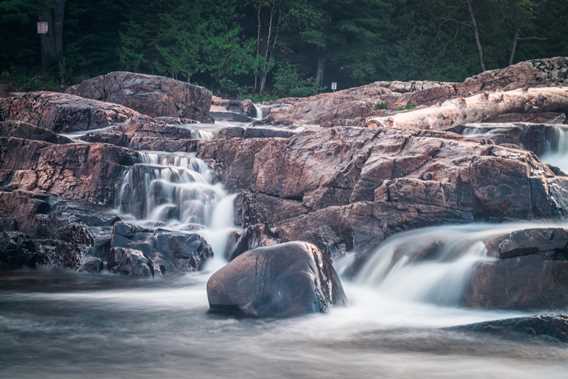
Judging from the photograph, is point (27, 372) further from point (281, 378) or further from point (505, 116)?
point (505, 116)

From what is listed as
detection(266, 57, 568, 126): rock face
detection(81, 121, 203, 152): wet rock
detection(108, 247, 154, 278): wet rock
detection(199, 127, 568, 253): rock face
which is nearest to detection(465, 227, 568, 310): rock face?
detection(199, 127, 568, 253): rock face

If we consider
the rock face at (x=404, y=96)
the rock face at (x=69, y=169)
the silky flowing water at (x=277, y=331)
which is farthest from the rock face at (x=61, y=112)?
the silky flowing water at (x=277, y=331)

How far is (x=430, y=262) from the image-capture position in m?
11.3

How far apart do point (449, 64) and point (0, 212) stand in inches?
1169

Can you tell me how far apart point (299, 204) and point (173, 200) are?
2.94 metres

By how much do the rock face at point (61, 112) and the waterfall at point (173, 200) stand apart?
4523 mm

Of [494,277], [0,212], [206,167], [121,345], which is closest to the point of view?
[121,345]

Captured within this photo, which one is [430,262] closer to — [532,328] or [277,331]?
[532,328]

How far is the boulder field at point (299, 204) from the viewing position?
32.4ft

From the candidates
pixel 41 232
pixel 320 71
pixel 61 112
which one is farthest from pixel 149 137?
pixel 320 71

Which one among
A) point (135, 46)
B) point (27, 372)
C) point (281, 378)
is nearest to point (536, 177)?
point (281, 378)

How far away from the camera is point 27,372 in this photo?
738cm

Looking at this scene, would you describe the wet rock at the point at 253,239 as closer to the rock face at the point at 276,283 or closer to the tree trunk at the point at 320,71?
the rock face at the point at 276,283

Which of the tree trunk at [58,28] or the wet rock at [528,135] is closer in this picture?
the wet rock at [528,135]
